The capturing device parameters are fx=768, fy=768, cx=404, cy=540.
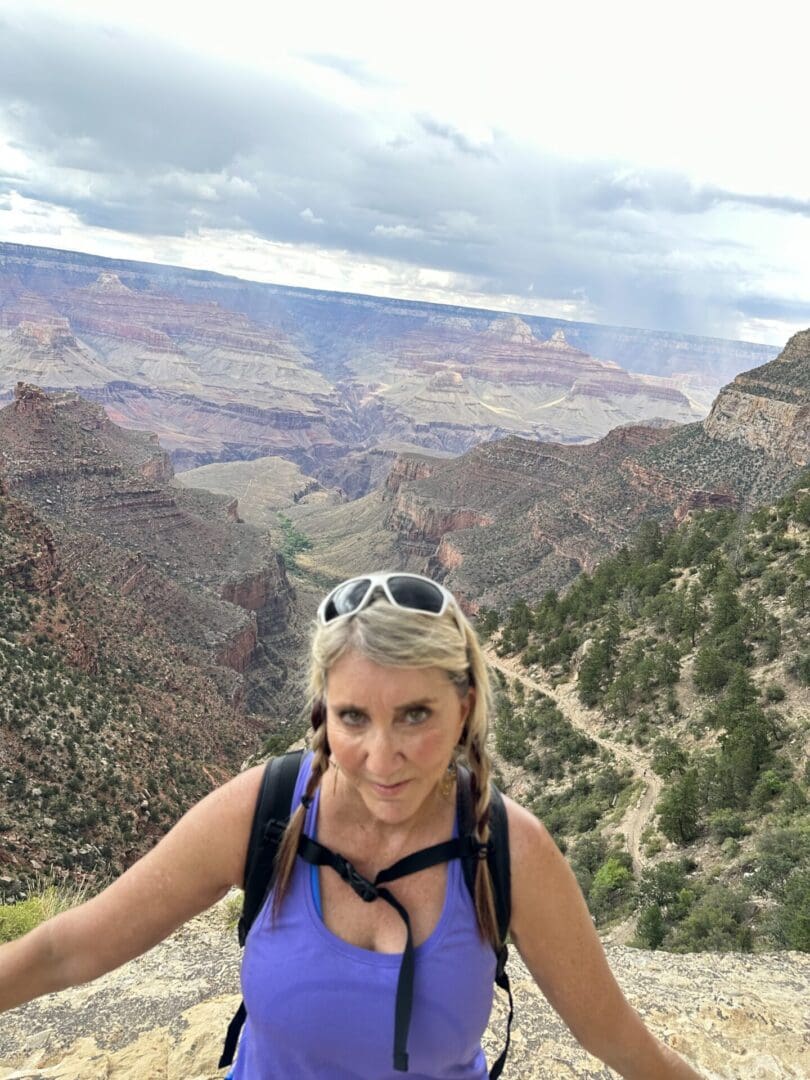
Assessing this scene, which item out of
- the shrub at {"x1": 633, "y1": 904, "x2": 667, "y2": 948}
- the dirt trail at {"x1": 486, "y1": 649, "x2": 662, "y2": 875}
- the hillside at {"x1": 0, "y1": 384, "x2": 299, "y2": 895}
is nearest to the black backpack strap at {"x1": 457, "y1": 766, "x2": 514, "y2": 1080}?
the shrub at {"x1": 633, "y1": 904, "x2": 667, "y2": 948}

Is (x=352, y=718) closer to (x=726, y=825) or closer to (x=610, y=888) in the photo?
(x=610, y=888)

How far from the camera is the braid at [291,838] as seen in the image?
2.52 meters

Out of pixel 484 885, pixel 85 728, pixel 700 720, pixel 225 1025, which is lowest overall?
pixel 85 728

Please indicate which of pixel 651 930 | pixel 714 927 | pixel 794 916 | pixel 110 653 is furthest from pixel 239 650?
pixel 794 916

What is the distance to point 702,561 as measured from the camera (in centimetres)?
3256

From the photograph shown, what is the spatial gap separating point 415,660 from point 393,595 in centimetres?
29

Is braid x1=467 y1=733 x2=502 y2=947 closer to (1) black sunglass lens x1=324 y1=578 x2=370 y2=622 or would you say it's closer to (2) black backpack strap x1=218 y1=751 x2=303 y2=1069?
(2) black backpack strap x1=218 y1=751 x2=303 y2=1069

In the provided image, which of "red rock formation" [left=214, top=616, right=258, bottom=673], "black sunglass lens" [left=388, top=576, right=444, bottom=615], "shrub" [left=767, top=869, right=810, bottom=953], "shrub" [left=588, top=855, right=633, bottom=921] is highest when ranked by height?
"black sunglass lens" [left=388, top=576, right=444, bottom=615]

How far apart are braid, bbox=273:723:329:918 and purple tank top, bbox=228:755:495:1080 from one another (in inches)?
1.5

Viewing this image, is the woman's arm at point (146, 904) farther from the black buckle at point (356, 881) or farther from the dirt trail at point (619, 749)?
the dirt trail at point (619, 749)

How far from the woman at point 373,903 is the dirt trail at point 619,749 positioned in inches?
577

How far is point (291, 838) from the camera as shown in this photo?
8.36 feet

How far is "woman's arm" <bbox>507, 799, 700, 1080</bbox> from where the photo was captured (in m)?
2.60

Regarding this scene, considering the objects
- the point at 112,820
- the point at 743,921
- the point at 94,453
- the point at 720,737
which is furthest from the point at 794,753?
the point at 94,453
